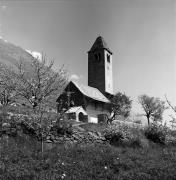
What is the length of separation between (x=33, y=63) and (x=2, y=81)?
172 inches

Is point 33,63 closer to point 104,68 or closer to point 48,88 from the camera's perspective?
point 48,88

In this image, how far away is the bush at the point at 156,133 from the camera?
17767 millimetres

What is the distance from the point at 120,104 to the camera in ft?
173

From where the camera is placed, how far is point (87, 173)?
8.35 meters

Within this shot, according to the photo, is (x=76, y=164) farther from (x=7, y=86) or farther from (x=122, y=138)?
(x=7, y=86)

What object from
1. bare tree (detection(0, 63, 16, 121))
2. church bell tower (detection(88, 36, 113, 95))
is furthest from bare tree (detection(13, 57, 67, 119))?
church bell tower (detection(88, 36, 113, 95))

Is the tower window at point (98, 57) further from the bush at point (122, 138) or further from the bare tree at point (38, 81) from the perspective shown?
the bush at point (122, 138)

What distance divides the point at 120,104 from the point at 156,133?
3449 centimetres

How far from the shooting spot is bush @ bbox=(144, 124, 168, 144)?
17767 mm

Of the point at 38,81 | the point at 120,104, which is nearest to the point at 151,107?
the point at 120,104

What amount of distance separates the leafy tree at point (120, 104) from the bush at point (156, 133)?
3333 centimetres

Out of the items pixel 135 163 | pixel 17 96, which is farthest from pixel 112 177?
pixel 17 96

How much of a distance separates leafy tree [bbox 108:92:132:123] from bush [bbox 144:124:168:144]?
33327mm

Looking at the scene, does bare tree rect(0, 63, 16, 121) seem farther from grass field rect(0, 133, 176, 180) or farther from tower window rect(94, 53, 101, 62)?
tower window rect(94, 53, 101, 62)
